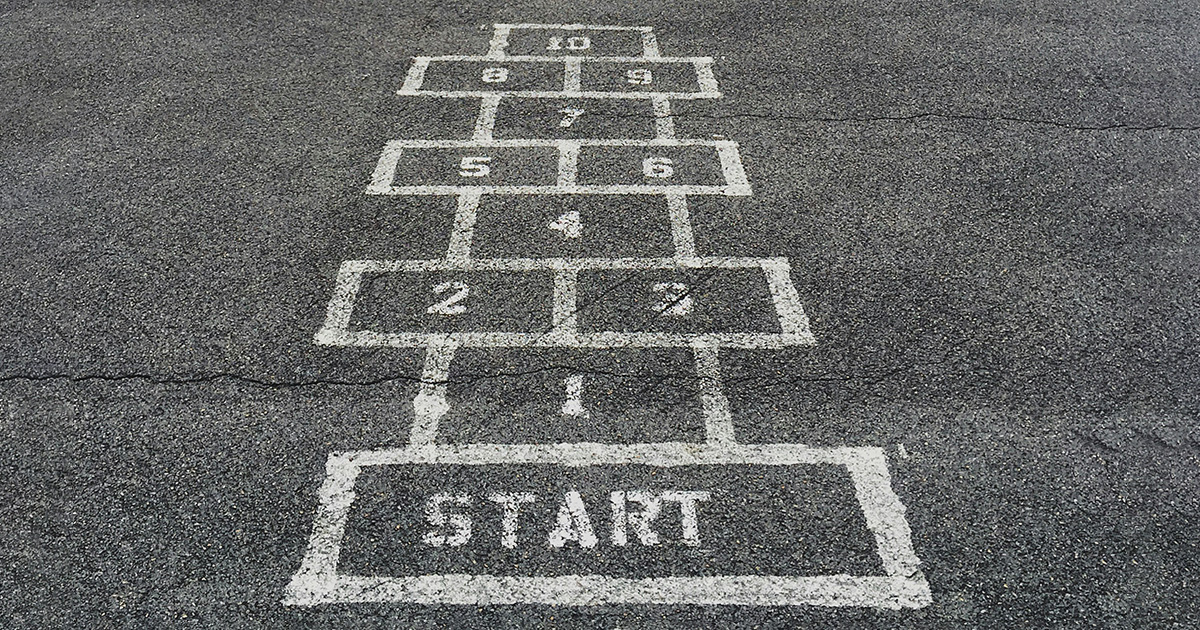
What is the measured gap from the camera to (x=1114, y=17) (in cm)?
941

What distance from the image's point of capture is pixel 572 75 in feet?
26.2

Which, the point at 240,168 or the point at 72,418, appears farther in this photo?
the point at 240,168

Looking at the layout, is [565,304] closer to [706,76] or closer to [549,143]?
[549,143]

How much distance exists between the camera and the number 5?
260 inches

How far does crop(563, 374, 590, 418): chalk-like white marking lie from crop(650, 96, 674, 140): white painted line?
2.68m

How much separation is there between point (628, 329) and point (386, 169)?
2.29 m

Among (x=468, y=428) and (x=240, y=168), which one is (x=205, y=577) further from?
(x=240, y=168)

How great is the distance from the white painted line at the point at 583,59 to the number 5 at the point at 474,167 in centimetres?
172

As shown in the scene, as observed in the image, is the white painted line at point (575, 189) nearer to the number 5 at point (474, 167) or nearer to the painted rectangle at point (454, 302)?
the number 5 at point (474, 167)

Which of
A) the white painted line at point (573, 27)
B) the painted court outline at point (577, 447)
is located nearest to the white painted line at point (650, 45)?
the white painted line at point (573, 27)

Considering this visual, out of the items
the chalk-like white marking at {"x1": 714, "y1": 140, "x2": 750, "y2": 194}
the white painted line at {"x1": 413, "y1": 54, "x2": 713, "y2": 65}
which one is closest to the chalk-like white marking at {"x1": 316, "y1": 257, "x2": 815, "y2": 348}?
the chalk-like white marking at {"x1": 714, "y1": 140, "x2": 750, "y2": 194}

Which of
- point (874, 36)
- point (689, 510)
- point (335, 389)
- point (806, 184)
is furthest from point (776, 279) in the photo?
point (874, 36)

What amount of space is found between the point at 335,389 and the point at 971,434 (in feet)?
9.13

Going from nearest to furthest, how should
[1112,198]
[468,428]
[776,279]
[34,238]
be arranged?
1. [468,428]
2. [776,279]
3. [34,238]
4. [1112,198]
